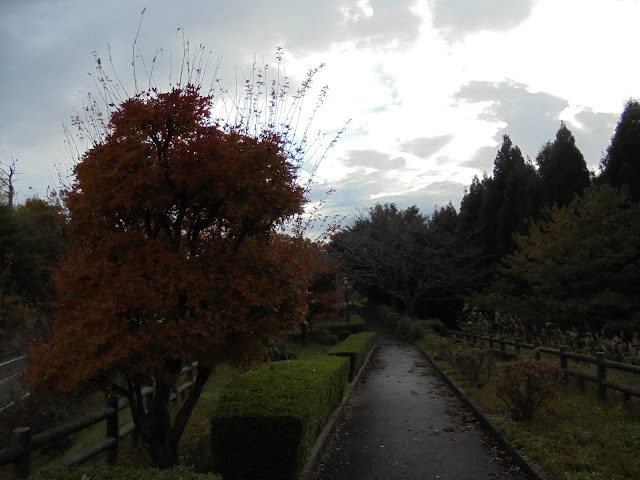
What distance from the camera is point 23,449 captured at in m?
4.57

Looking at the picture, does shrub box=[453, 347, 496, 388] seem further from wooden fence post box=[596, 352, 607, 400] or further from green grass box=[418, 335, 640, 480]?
wooden fence post box=[596, 352, 607, 400]

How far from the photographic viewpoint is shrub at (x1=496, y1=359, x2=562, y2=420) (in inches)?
287

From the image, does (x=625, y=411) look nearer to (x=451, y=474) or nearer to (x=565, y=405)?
(x=565, y=405)

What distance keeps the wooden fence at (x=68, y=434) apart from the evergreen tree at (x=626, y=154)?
85.1 feet

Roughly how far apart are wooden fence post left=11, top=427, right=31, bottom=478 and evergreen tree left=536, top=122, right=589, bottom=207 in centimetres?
3013

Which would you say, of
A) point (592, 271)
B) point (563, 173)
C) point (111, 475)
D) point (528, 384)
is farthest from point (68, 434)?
point (563, 173)

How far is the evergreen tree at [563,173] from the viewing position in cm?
2927

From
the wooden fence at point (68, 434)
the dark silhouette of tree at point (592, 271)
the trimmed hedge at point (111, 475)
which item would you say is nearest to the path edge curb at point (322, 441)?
the wooden fence at point (68, 434)

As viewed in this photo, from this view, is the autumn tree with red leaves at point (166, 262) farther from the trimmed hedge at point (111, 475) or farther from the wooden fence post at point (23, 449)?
the trimmed hedge at point (111, 475)

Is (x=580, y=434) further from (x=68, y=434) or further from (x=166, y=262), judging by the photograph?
(x=68, y=434)

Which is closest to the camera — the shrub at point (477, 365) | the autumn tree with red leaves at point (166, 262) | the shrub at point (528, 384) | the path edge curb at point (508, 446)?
the autumn tree with red leaves at point (166, 262)

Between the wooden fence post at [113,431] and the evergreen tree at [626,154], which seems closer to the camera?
the wooden fence post at [113,431]

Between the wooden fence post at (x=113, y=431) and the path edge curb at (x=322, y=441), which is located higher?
the wooden fence post at (x=113, y=431)

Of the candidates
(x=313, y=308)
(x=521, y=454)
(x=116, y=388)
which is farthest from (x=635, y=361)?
(x=313, y=308)
